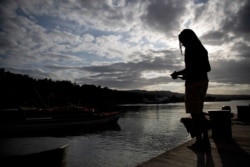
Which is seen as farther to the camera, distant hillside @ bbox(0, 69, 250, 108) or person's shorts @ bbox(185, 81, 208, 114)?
distant hillside @ bbox(0, 69, 250, 108)

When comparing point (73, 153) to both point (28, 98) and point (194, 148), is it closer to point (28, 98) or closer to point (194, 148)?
point (194, 148)

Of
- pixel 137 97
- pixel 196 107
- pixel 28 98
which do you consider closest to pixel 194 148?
pixel 196 107

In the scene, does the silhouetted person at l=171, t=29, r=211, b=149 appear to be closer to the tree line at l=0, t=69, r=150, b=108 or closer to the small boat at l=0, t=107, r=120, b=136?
the small boat at l=0, t=107, r=120, b=136

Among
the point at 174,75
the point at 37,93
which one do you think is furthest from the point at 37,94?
the point at 174,75

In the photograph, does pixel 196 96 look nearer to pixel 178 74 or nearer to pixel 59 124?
pixel 178 74

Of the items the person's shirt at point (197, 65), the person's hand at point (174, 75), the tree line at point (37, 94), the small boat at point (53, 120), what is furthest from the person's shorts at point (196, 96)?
the tree line at point (37, 94)

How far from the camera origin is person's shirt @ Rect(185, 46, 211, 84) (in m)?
4.31

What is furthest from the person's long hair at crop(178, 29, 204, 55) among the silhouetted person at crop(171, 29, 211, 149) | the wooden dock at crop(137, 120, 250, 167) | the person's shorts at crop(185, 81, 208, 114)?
the wooden dock at crop(137, 120, 250, 167)

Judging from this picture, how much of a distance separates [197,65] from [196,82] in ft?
1.27

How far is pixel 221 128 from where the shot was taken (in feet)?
17.6

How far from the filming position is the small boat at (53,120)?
2595 centimetres

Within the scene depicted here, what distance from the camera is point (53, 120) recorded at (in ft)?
92.0

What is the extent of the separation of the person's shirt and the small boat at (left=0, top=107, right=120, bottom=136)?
25.4m

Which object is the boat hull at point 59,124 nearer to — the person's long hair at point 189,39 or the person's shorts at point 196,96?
the person's shorts at point 196,96
